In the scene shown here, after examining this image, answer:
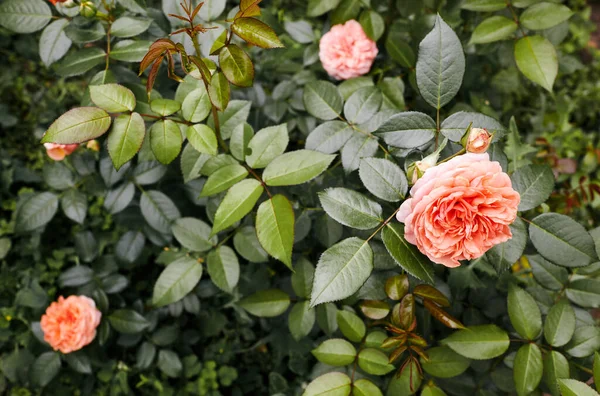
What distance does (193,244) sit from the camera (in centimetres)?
110

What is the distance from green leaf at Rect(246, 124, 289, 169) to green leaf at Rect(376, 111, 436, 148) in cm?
21

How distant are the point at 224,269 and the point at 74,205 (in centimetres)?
54

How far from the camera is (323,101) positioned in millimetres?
1073

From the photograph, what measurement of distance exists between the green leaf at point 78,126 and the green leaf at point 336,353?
624 millimetres

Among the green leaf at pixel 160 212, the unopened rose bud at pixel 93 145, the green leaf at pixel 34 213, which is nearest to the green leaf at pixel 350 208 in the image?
the green leaf at pixel 160 212

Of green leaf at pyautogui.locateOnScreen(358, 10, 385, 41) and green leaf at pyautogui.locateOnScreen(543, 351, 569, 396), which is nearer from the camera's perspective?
green leaf at pyautogui.locateOnScreen(543, 351, 569, 396)

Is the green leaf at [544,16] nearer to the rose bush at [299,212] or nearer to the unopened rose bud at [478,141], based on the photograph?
the rose bush at [299,212]

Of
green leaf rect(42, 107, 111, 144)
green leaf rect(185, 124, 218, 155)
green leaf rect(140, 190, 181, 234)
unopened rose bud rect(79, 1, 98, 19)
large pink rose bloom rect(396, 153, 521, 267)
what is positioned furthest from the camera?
green leaf rect(140, 190, 181, 234)

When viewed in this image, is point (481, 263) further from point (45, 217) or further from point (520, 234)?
point (45, 217)

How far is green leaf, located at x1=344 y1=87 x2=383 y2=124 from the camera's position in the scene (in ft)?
3.37

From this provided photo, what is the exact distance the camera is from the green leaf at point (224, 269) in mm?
1043

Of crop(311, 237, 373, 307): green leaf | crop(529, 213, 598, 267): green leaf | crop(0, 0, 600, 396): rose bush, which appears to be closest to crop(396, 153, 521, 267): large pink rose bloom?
crop(0, 0, 600, 396): rose bush

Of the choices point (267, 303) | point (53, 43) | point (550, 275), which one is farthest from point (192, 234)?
point (550, 275)

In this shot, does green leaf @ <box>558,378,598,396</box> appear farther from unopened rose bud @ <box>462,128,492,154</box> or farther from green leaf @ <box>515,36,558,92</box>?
green leaf @ <box>515,36,558,92</box>
